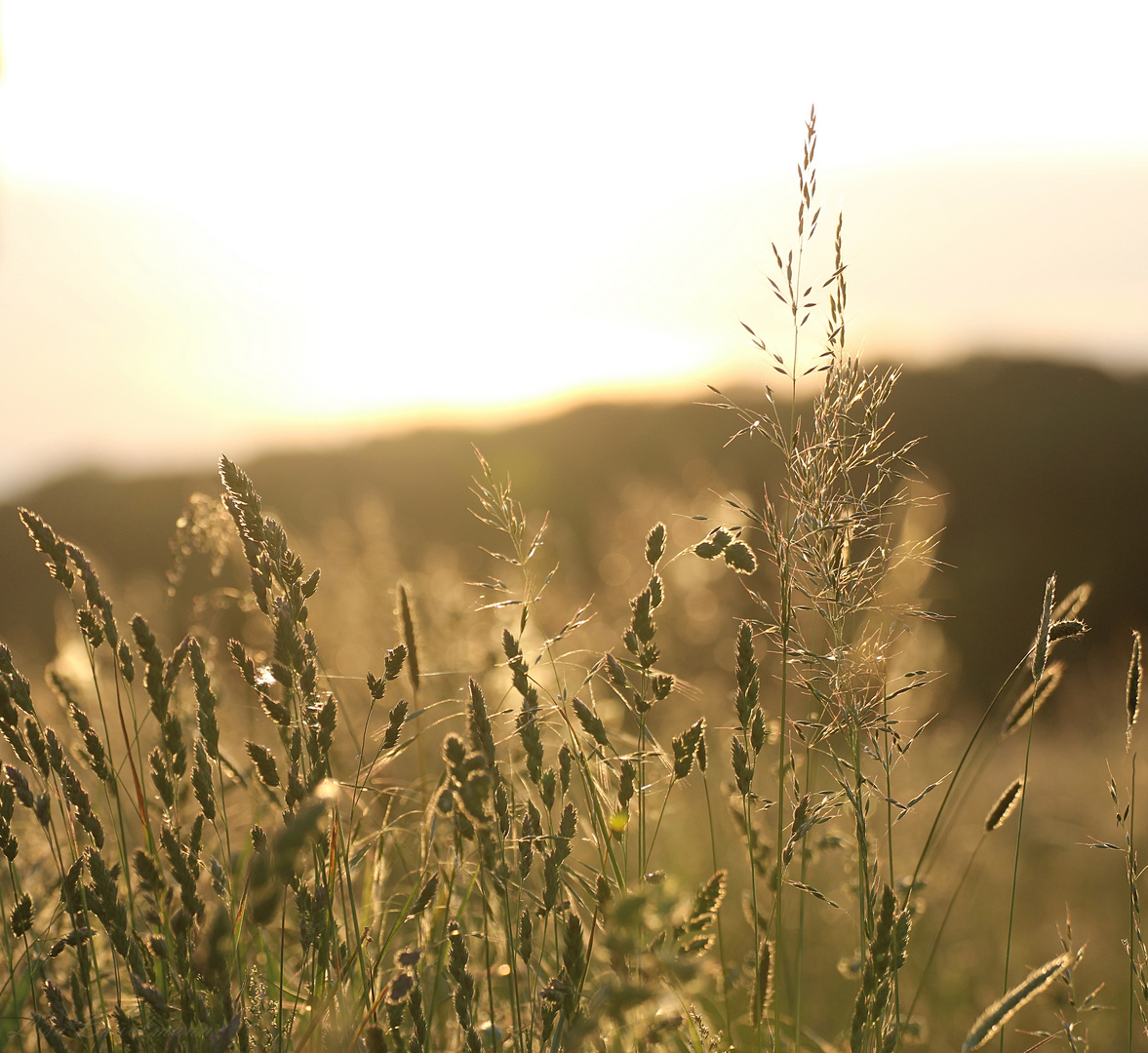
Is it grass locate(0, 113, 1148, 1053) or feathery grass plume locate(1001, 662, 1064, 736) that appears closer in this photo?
grass locate(0, 113, 1148, 1053)

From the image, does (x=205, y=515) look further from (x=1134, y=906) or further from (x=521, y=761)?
(x=1134, y=906)

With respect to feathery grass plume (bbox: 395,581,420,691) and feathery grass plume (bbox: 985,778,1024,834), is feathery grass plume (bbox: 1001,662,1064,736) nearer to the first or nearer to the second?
feathery grass plume (bbox: 985,778,1024,834)

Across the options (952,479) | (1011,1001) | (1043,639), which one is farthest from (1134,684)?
(952,479)

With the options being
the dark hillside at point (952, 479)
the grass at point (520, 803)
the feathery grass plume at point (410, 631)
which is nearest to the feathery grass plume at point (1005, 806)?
the grass at point (520, 803)

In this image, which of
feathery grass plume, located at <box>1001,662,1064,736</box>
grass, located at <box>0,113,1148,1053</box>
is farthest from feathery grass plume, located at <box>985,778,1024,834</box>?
feathery grass plume, located at <box>1001,662,1064,736</box>

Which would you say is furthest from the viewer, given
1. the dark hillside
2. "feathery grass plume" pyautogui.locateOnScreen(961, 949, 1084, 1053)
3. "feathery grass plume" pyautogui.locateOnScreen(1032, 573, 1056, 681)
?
the dark hillside

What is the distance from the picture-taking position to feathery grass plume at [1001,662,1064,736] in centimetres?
173

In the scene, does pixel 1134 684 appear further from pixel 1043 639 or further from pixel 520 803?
pixel 520 803

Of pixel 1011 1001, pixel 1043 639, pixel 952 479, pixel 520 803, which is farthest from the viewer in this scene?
pixel 952 479

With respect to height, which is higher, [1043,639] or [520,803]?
[1043,639]

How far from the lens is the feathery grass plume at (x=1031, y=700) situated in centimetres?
173

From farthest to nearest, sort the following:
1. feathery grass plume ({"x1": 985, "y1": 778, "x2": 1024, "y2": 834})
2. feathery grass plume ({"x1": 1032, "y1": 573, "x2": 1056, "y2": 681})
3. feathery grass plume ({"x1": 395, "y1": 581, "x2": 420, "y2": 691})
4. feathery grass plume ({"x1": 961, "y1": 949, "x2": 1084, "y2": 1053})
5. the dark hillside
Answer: the dark hillside < feathery grass plume ({"x1": 395, "y1": 581, "x2": 420, "y2": 691}) < feathery grass plume ({"x1": 985, "y1": 778, "x2": 1024, "y2": 834}) < feathery grass plume ({"x1": 1032, "y1": 573, "x2": 1056, "y2": 681}) < feathery grass plume ({"x1": 961, "y1": 949, "x2": 1084, "y2": 1053})

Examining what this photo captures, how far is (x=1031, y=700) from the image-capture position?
72.7 inches

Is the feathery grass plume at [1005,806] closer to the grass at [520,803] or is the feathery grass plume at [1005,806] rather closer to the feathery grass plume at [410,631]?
the grass at [520,803]
